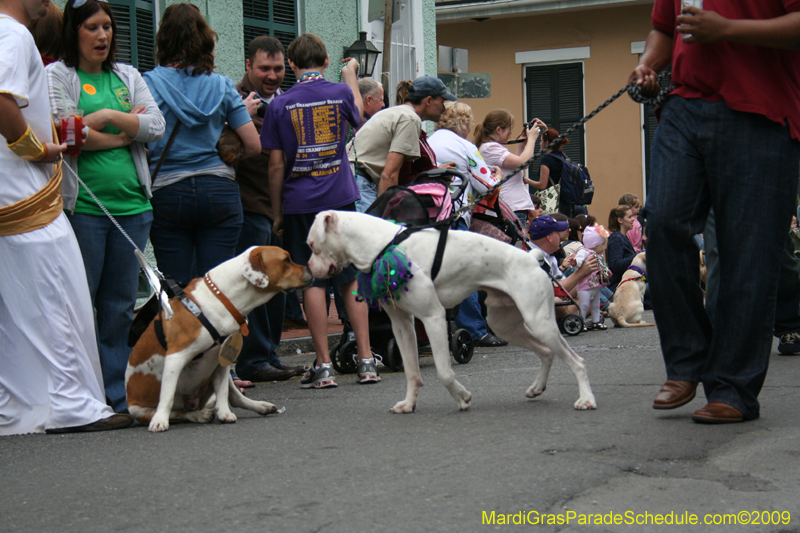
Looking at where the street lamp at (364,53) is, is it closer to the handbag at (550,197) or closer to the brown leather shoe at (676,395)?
the handbag at (550,197)

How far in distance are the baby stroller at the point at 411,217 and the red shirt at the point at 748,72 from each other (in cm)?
145

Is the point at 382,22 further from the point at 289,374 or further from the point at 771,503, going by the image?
the point at 771,503

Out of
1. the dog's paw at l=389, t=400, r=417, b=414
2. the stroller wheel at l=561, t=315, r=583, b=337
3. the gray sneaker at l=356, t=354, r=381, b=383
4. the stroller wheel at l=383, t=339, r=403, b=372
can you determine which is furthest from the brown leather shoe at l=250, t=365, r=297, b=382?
the stroller wheel at l=561, t=315, r=583, b=337

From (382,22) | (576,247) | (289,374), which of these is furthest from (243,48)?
(289,374)

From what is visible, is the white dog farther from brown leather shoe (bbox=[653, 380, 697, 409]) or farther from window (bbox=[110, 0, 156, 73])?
window (bbox=[110, 0, 156, 73])

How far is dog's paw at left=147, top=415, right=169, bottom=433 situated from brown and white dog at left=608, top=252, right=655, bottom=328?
6.73 meters

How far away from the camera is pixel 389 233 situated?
4.85m

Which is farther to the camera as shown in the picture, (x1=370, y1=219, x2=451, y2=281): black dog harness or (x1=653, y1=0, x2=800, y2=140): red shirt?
(x1=370, y1=219, x2=451, y2=281): black dog harness

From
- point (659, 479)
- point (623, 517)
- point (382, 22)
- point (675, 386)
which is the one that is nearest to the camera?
point (623, 517)

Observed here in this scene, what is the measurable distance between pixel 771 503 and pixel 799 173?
2013mm

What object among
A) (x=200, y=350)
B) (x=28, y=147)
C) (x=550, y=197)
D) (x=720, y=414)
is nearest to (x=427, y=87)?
(x=200, y=350)

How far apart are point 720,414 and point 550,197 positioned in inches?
370

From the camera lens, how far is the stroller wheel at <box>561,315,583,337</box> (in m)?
9.63

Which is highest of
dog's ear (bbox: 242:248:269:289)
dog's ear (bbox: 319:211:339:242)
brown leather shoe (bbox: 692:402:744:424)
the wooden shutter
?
the wooden shutter
